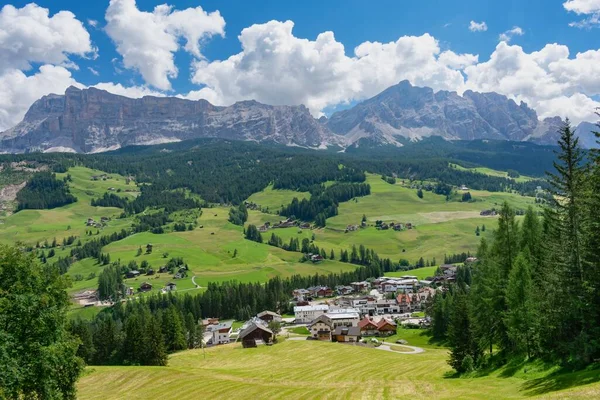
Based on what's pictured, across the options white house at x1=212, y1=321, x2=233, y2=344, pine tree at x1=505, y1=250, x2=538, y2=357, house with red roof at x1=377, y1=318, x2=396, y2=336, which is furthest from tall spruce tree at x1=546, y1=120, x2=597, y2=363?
white house at x1=212, y1=321, x2=233, y2=344

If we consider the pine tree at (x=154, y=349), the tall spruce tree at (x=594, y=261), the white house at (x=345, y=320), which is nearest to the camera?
the tall spruce tree at (x=594, y=261)

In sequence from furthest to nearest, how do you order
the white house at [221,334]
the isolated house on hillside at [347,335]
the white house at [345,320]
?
the white house at [345,320] → the white house at [221,334] → the isolated house on hillside at [347,335]

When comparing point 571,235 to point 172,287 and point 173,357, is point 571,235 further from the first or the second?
point 172,287

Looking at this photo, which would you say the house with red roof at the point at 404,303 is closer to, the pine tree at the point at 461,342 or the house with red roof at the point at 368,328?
the house with red roof at the point at 368,328

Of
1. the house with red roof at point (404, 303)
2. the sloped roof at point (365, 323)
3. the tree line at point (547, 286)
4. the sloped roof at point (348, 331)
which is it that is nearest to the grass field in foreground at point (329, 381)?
the tree line at point (547, 286)

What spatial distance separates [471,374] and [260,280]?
476 feet

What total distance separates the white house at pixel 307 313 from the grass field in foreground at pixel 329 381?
5874cm

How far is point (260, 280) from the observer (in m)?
188

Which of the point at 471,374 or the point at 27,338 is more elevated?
the point at 27,338

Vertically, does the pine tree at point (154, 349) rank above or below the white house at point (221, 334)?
above

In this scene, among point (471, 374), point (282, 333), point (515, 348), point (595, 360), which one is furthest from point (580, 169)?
point (282, 333)

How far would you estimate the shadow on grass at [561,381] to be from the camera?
95.1 feet

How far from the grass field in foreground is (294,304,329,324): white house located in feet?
193

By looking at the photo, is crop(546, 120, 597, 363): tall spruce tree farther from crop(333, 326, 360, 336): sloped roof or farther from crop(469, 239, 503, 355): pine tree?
crop(333, 326, 360, 336): sloped roof
